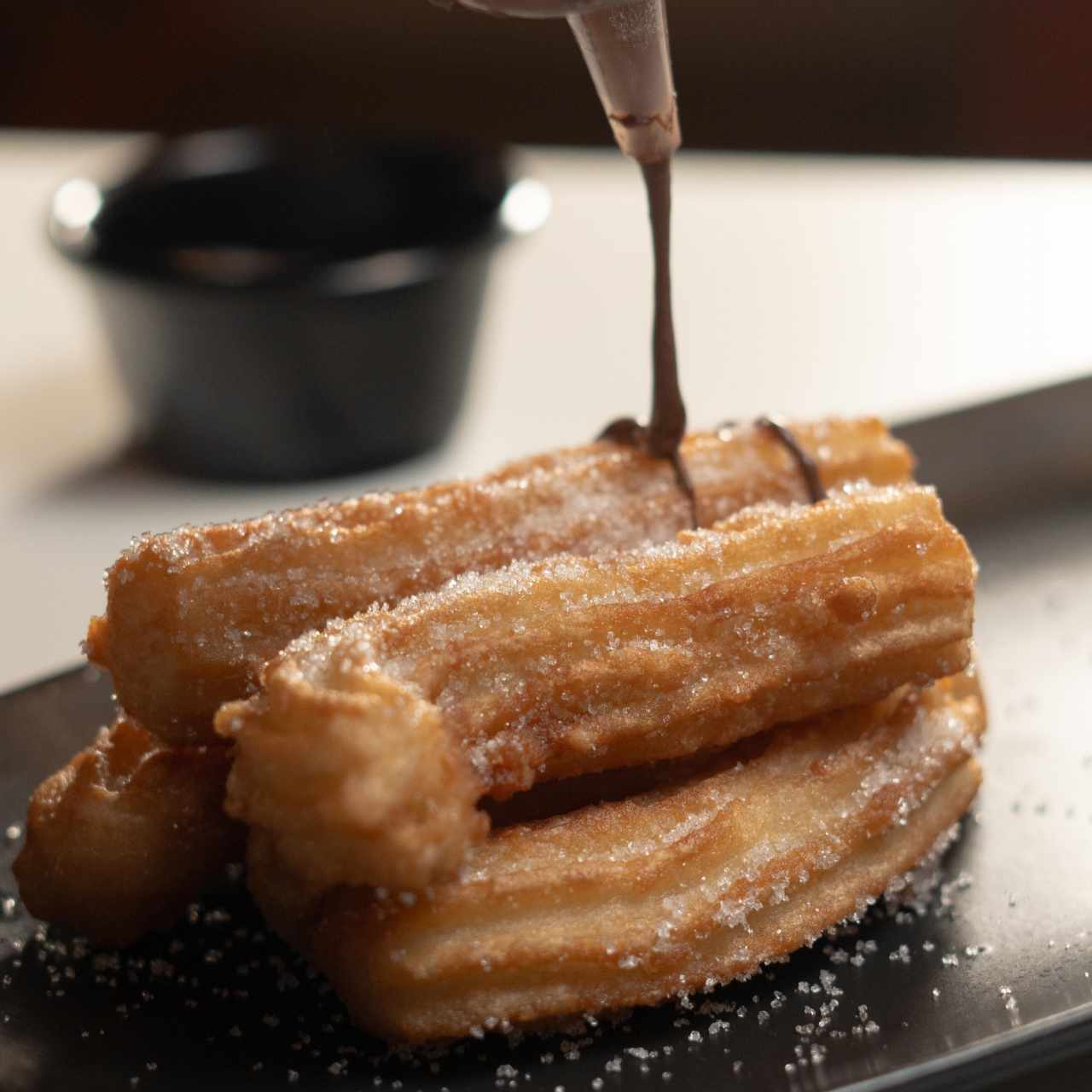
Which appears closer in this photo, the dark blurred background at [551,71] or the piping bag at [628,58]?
the piping bag at [628,58]

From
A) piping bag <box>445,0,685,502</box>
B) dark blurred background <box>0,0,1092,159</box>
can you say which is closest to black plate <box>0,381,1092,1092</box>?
piping bag <box>445,0,685,502</box>

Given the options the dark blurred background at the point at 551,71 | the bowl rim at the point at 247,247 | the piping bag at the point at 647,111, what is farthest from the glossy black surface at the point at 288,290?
the dark blurred background at the point at 551,71

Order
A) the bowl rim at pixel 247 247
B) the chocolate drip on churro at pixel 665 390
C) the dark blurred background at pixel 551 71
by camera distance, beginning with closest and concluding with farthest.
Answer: the chocolate drip on churro at pixel 665 390
the bowl rim at pixel 247 247
the dark blurred background at pixel 551 71

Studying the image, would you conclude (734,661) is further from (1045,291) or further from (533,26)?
(533,26)

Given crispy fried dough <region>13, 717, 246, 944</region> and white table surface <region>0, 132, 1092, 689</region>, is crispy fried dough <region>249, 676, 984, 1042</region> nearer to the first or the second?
crispy fried dough <region>13, 717, 246, 944</region>

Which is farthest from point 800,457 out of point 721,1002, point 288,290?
point 288,290

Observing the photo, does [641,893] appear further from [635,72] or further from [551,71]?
[551,71]

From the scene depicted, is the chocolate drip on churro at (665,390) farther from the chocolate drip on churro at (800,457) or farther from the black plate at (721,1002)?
the black plate at (721,1002)
